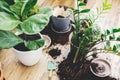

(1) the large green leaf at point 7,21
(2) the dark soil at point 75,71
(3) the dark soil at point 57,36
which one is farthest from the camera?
(3) the dark soil at point 57,36

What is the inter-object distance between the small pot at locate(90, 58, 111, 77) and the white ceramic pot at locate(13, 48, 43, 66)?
450mm

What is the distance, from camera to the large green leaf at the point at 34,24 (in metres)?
1.25

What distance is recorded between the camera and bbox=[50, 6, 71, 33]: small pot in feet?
6.09

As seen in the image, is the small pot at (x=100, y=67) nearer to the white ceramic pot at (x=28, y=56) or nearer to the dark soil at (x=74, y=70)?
the dark soil at (x=74, y=70)

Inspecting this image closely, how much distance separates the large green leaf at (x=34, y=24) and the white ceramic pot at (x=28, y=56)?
32 centimetres

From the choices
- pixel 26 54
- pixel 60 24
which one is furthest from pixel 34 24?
pixel 60 24

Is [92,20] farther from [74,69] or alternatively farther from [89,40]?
→ [74,69]

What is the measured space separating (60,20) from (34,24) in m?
0.61

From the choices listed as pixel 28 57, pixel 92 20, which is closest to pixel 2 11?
pixel 28 57

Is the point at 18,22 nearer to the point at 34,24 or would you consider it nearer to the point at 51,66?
the point at 34,24

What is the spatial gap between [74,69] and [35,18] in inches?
23.5

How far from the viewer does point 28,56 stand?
61.8 inches

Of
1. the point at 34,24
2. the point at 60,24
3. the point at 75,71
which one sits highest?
the point at 34,24

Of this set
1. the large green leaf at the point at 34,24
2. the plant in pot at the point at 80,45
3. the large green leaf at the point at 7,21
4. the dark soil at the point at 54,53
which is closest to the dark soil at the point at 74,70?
the plant in pot at the point at 80,45
